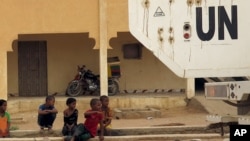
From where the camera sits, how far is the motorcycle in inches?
757

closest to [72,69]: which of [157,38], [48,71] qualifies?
[48,71]

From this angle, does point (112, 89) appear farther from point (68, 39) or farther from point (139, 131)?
point (139, 131)

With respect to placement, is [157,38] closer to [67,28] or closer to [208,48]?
[208,48]

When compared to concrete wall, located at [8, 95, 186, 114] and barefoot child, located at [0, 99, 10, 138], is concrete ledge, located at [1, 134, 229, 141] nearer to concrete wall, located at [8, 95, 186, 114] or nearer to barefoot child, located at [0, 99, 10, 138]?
barefoot child, located at [0, 99, 10, 138]

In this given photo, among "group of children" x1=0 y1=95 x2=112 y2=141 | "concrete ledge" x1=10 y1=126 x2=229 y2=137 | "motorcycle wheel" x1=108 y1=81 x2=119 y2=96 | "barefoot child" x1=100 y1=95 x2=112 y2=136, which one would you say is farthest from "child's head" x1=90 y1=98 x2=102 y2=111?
"motorcycle wheel" x1=108 y1=81 x2=119 y2=96

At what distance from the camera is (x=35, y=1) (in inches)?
704

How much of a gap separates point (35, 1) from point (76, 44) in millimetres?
2800

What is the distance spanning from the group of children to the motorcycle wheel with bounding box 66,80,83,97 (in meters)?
7.86

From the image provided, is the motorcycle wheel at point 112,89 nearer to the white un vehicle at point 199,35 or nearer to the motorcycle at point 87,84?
the motorcycle at point 87,84

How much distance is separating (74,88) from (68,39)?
5.82 feet

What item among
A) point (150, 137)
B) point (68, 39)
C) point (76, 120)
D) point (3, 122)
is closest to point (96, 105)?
point (76, 120)

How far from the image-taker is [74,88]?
761 inches

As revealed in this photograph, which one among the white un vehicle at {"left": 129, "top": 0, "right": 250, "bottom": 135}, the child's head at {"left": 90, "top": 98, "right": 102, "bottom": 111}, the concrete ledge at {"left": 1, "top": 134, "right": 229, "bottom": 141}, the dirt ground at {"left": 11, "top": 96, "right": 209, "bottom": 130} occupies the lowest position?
the dirt ground at {"left": 11, "top": 96, "right": 209, "bottom": 130}

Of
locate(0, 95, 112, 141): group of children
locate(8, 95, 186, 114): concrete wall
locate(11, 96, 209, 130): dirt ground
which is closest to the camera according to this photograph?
locate(0, 95, 112, 141): group of children
